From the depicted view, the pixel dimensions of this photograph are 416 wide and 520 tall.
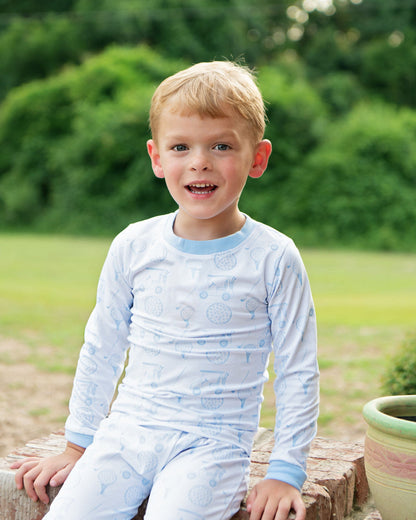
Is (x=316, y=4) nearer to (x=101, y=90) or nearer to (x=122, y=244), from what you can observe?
(x=101, y=90)

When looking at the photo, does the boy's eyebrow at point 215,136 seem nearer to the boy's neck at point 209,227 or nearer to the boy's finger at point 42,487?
the boy's neck at point 209,227

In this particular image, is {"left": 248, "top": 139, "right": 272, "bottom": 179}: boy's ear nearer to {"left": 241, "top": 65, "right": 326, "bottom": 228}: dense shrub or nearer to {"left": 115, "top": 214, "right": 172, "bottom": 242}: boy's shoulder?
{"left": 115, "top": 214, "right": 172, "bottom": 242}: boy's shoulder

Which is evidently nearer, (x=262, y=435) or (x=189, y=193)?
(x=189, y=193)

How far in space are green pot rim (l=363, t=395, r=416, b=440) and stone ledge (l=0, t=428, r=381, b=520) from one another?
0.27m

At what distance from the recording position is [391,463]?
176 cm

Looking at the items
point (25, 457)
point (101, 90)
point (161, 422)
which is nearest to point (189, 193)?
point (161, 422)

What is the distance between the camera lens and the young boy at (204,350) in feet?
5.87

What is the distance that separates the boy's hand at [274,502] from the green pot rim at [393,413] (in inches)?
10.6

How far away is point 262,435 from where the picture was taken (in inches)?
98.3

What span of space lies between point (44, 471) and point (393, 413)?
0.99 m

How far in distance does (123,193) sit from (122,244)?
17.3m

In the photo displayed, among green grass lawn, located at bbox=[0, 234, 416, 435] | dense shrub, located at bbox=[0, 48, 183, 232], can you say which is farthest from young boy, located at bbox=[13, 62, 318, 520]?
dense shrub, located at bbox=[0, 48, 183, 232]

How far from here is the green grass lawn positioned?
505cm

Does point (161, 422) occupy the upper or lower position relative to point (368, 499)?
upper
